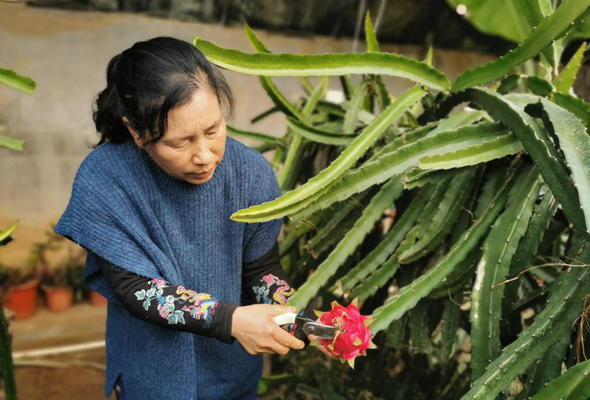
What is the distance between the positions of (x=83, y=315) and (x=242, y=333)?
264 centimetres

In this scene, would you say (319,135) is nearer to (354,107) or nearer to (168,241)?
(354,107)

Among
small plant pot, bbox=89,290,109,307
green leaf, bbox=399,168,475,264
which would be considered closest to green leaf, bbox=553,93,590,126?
green leaf, bbox=399,168,475,264

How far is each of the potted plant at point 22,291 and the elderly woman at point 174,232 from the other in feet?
7.24

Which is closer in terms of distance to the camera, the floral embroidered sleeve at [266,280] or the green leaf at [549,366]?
the green leaf at [549,366]

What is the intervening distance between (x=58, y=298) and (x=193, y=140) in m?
2.66

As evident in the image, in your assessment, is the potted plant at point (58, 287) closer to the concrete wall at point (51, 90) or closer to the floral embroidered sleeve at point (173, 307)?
the concrete wall at point (51, 90)

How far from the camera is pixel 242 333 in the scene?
1.05 meters

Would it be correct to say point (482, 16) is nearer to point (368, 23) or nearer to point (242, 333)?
point (368, 23)

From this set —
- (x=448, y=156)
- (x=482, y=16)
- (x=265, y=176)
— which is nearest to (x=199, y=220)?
(x=265, y=176)

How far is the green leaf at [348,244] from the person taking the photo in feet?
4.15

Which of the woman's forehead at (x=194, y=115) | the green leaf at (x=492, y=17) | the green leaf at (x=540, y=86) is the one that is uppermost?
the green leaf at (x=492, y=17)

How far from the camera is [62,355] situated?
3.02 m

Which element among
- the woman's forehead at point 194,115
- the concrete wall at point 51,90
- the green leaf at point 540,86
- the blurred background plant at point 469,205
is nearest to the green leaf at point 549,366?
the blurred background plant at point 469,205

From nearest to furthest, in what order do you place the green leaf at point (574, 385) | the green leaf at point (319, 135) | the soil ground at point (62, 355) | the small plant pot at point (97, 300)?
the green leaf at point (574, 385)
the green leaf at point (319, 135)
the soil ground at point (62, 355)
the small plant pot at point (97, 300)
